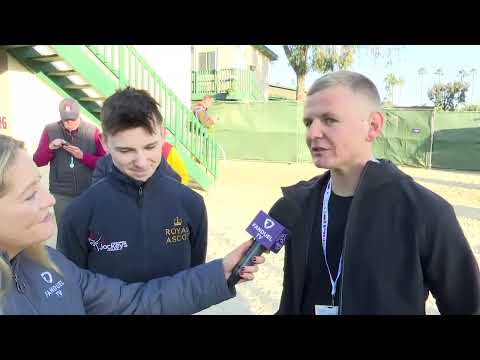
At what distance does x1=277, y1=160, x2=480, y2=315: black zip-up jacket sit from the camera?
1432mm

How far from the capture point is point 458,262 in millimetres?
1429

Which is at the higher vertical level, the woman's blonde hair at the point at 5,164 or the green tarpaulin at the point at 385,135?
the green tarpaulin at the point at 385,135

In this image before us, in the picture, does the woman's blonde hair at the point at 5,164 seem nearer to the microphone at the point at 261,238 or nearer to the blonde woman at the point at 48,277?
the blonde woman at the point at 48,277

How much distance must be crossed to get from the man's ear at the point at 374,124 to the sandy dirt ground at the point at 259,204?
243cm

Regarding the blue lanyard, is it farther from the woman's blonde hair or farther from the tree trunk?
the tree trunk

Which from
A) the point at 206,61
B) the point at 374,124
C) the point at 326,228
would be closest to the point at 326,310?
the point at 326,228

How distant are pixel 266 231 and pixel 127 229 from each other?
768mm

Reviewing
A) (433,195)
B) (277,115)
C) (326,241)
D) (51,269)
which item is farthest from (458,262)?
(277,115)

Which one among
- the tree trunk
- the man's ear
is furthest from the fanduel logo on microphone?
the tree trunk

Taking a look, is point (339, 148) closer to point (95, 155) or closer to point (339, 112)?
point (339, 112)

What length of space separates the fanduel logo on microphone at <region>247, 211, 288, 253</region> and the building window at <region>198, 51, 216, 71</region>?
23835 millimetres

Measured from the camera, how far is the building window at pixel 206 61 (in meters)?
24.4

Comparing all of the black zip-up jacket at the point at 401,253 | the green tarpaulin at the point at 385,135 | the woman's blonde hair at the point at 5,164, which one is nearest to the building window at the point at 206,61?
the green tarpaulin at the point at 385,135

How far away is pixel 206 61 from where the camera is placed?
2498 cm
